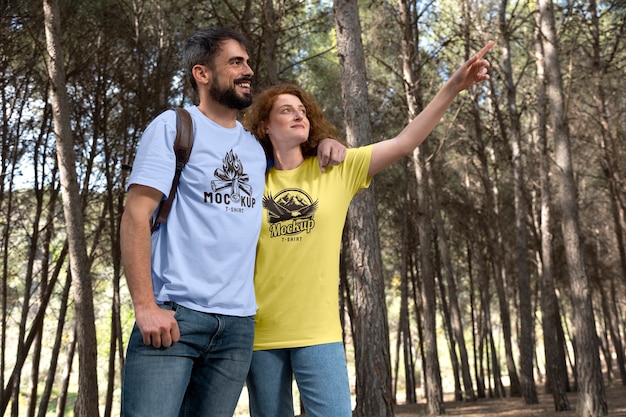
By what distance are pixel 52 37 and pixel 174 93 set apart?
5.79 m

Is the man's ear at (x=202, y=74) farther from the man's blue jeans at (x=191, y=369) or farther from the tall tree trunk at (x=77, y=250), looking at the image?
the tall tree trunk at (x=77, y=250)

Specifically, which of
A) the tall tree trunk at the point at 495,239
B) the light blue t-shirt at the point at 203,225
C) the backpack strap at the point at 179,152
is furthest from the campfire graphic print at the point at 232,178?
the tall tree trunk at the point at 495,239

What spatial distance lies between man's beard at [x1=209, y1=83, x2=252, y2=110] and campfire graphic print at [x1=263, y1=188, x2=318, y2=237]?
0.35 metres

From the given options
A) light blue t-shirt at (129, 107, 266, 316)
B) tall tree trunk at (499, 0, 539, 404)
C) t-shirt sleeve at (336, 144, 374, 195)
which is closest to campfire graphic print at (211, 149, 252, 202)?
light blue t-shirt at (129, 107, 266, 316)

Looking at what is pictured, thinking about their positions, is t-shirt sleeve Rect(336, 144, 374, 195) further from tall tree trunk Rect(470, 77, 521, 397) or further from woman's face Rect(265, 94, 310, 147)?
tall tree trunk Rect(470, 77, 521, 397)

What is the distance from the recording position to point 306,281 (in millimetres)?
2457

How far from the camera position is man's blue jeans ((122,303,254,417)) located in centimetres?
198

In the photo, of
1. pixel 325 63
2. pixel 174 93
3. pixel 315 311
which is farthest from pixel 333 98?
pixel 315 311

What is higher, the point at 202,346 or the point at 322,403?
the point at 202,346

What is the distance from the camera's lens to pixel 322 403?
8.00ft

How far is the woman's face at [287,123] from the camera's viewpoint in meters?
2.69

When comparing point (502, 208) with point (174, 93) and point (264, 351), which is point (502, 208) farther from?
point (264, 351)

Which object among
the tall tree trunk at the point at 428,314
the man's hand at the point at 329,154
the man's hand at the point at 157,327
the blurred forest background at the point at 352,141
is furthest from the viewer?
the tall tree trunk at the point at 428,314

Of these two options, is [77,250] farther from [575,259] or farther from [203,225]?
[575,259]
